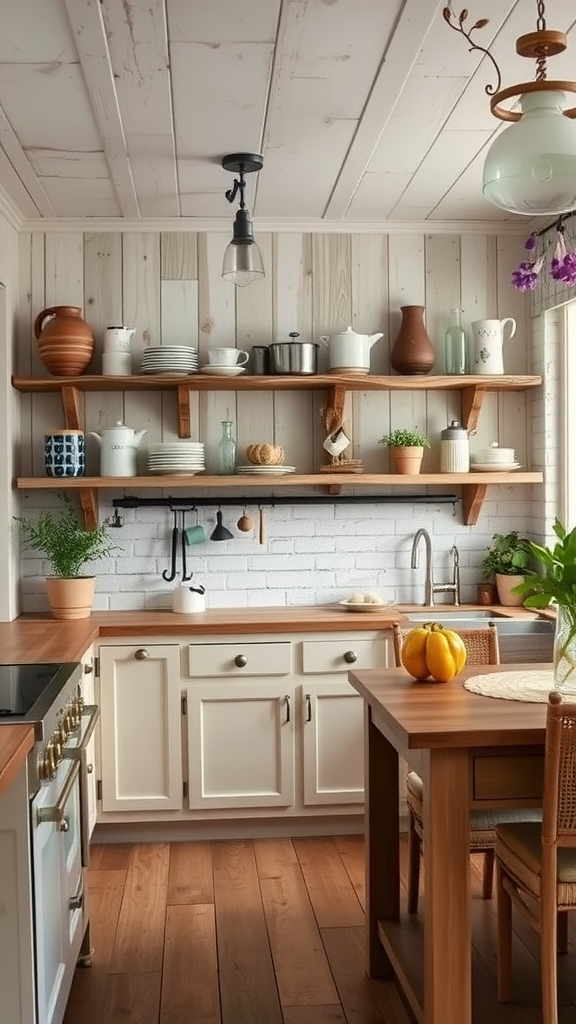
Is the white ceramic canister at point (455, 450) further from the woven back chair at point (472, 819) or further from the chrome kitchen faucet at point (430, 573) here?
the woven back chair at point (472, 819)

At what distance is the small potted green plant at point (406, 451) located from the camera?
4.38 meters

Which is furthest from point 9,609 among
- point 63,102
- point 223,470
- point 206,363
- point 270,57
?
point 270,57

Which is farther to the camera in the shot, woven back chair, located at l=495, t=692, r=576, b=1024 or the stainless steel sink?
the stainless steel sink

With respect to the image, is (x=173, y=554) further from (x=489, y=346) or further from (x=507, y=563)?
(x=489, y=346)

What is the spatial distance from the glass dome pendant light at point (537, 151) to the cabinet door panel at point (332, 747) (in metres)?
2.38

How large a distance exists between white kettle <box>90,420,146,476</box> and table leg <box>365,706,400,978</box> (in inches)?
71.1

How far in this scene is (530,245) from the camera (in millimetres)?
2705

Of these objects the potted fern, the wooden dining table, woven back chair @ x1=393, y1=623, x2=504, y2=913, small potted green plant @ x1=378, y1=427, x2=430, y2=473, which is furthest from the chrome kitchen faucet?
the wooden dining table

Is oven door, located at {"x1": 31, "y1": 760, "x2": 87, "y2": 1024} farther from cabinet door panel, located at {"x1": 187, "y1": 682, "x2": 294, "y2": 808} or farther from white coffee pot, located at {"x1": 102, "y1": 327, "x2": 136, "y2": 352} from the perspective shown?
white coffee pot, located at {"x1": 102, "y1": 327, "x2": 136, "y2": 352}

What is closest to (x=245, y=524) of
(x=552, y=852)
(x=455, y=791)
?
(x=455, y=791)

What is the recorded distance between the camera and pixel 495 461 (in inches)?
174

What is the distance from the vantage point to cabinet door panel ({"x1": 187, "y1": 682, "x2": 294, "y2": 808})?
404cm

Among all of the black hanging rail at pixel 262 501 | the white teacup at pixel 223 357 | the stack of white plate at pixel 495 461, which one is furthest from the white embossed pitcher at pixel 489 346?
the white teacup at pixel 223 357

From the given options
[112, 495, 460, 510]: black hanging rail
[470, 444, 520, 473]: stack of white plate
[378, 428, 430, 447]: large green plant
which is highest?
[378, 428, 430, 447]: large green plant
